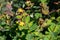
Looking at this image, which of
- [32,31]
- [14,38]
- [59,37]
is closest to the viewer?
[59,37]

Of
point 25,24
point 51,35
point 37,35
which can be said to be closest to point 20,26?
point 25,24

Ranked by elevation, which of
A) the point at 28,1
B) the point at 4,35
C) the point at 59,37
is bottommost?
the point at 4,35

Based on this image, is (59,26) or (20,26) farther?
(20,26)

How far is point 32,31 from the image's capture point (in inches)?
72.1

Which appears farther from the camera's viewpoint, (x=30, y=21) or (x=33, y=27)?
(x=30, y=21)

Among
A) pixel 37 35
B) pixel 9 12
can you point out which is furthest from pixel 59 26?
pixel 9 12

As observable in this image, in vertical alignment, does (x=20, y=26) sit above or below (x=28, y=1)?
below

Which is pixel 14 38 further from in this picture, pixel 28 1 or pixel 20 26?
pixel 28 1

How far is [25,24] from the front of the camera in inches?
72.3

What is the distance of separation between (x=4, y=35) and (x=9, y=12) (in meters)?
0.25

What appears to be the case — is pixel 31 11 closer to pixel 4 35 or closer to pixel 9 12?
pixel 9 12

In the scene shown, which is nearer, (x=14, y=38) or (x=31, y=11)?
(x=14, y=38)

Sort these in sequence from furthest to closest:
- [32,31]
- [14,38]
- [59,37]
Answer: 1. [14,38]
2. [32,31]
3. [59,37]

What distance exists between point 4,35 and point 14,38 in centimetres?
26
